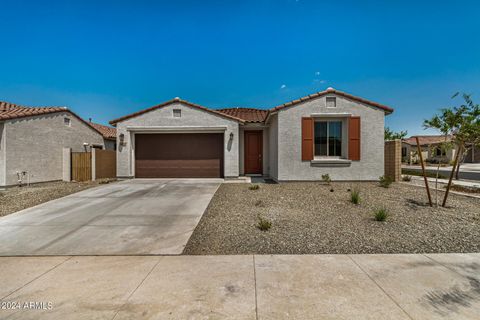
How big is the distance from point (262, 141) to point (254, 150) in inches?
26.9

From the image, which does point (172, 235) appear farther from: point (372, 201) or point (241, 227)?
point (372, 201)

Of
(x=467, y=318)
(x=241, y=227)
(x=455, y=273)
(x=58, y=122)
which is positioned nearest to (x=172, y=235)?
(x=241, y=227)

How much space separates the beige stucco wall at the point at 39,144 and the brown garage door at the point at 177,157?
13.3ft

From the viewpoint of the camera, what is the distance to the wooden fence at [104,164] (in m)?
11.1

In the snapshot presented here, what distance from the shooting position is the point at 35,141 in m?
9.80

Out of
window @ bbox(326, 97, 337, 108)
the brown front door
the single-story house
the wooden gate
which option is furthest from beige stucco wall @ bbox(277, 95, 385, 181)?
the wooden gate

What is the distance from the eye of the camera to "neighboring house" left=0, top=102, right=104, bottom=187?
8740 mm

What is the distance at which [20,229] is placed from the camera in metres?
4.37

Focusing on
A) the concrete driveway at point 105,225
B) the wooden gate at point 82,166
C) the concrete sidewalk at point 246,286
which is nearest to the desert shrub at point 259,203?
the concrete driveway at point 105,225

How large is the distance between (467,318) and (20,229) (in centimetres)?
725

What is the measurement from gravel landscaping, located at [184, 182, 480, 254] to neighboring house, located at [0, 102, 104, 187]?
9.37 meters

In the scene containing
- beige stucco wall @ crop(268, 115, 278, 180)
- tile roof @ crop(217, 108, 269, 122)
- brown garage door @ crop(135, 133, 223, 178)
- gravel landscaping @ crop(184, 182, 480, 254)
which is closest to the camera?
gravel landscaping @ crop(184, 182, 480, 254)

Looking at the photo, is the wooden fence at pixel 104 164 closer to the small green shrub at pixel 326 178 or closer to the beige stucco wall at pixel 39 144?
the beige stucco wall at pixel 39 144

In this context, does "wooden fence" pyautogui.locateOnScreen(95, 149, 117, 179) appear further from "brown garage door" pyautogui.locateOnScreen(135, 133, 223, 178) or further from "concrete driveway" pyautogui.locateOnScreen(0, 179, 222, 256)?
"concrete driveway" pyautogui.locateOnScreen(0, 179, 222, 256)
